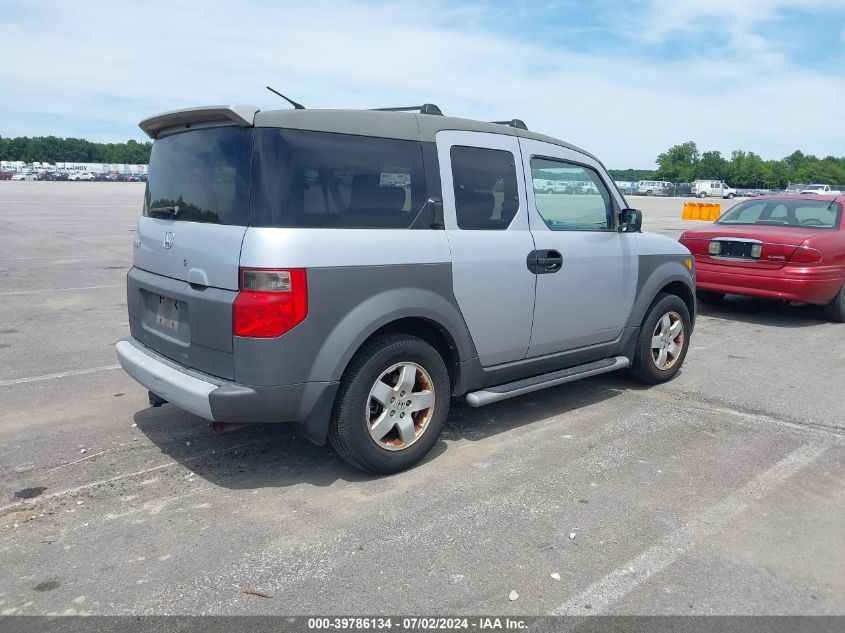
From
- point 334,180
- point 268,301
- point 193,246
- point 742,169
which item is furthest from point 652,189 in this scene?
point 268,301

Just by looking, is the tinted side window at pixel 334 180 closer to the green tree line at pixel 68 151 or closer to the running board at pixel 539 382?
the running board at pixel 539 382

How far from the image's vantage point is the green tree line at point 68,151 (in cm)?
15388

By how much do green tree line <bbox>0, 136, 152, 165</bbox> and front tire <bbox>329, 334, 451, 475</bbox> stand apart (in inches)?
6348

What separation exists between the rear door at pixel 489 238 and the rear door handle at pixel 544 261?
0.04m

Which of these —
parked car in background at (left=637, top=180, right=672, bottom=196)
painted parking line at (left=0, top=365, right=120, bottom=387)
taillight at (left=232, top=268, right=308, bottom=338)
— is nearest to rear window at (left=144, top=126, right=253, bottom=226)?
taillight at (left=232, top=268, right=308, bottom=338)

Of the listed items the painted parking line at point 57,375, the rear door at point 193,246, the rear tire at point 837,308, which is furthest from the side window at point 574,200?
the rear tire at point 837,308

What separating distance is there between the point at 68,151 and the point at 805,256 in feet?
576

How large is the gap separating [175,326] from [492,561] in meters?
2.16

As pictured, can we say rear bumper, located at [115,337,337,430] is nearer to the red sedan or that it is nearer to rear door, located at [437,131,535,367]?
rear door, located at [437,131,535,367]

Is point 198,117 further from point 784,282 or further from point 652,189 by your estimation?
point 652,189

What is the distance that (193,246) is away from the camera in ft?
12.6

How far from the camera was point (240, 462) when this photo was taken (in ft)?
14.0

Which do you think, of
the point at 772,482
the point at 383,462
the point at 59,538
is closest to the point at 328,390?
the point at 383,462

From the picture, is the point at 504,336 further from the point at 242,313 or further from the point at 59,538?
the point at 59,538
